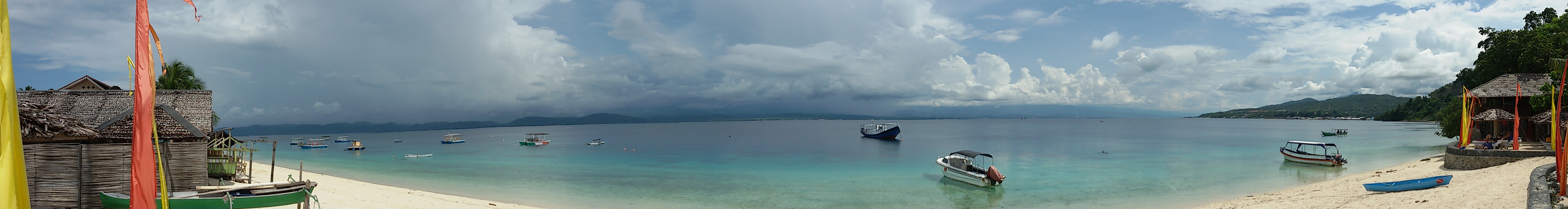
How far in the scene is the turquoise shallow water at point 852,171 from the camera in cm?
2494

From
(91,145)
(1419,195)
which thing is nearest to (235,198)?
(91,145)

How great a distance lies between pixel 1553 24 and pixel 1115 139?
46.8m

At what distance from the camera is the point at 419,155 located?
57250mm

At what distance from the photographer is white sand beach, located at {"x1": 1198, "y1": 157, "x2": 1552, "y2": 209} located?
47.8 ft

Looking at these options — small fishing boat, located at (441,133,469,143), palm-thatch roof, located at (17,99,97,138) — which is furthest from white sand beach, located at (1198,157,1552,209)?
small fishing boat, located at (441,133,469,143)

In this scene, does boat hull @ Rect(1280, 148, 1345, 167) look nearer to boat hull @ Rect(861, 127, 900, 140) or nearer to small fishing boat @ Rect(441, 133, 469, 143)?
boat hull @ Rect(861, 127, 900, 140)

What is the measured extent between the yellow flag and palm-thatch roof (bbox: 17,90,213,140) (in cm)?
1609

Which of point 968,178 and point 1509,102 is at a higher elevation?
point 1509,102

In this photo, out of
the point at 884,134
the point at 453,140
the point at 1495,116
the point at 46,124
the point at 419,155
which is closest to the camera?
the point at 46,124

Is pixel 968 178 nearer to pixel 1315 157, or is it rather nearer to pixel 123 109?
pixel 1315 157

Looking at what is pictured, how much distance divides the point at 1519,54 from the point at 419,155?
2833 inches

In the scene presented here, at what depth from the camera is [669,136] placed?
365 ft

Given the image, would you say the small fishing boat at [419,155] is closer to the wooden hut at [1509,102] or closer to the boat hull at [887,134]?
the boat hull at [887,134]

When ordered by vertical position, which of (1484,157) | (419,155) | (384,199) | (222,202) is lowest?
(419,155)
